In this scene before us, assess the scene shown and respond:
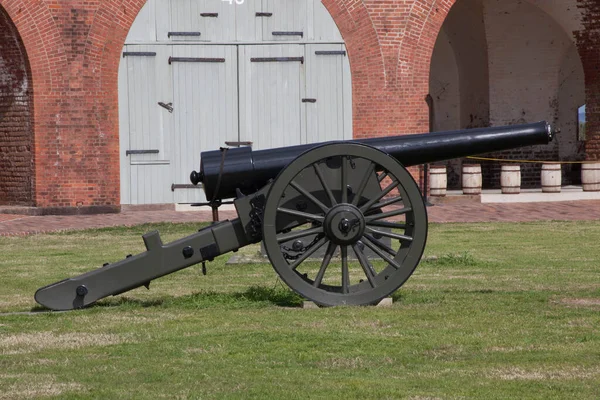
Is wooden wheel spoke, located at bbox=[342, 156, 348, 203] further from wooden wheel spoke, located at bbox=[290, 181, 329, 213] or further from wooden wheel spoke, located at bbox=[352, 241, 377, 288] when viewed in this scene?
wooden wheel spoke, located at bbox=[352, 241, 377, 288]

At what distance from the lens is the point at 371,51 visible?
18.8 m

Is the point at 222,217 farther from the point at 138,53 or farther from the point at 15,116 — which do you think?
the point at 15,116

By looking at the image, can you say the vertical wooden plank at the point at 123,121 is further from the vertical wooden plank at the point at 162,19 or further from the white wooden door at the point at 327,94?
the white wooden door at the point at 327,94

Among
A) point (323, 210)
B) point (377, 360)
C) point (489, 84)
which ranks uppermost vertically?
point (489, 84)

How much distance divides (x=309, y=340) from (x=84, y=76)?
11.8 meters

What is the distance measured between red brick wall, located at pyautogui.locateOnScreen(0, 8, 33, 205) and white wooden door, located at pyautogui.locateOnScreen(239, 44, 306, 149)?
307 centimetres

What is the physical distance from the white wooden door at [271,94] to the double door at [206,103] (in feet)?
0.05

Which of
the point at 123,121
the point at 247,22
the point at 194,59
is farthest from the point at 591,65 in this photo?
the point at 123,121

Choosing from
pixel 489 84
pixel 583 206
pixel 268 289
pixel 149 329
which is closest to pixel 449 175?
pixel 489 84

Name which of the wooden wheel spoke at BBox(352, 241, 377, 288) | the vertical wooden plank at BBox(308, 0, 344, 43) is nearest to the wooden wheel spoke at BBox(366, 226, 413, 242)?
the wooden wheel spoke at BBox(352, 241, 377, 288)

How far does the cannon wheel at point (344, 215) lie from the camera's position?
7820 mm

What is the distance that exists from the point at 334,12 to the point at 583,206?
15.3ft

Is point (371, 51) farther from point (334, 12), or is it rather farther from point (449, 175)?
point (449, 175)

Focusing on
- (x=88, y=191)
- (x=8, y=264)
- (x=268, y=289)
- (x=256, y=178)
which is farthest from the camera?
(x=88, y=191)
